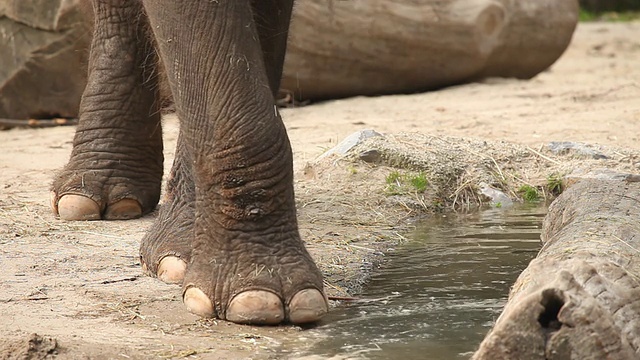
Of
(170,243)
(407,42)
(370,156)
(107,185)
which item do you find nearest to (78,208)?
(107,185)

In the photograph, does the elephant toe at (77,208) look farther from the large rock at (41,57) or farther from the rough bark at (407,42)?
the rough bark at (407,42)

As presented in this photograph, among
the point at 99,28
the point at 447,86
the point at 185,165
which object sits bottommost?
the point at 447,86

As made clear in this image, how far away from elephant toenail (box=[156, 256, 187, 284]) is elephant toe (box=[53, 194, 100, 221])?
1.12 m

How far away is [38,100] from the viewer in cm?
753

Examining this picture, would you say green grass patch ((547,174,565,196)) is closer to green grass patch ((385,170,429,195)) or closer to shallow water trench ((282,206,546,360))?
shallow water trench ((282,206,546,360))

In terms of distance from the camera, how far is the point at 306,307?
10.7 feet

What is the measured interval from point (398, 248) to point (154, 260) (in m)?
1.03

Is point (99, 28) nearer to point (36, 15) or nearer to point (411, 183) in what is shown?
point (411, 183)

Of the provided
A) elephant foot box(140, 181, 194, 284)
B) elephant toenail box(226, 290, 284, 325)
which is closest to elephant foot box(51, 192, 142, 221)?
elephant foot box(140, 181, 194, 284)

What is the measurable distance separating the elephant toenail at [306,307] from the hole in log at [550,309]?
0.82 meters

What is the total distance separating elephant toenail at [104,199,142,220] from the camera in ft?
15.8

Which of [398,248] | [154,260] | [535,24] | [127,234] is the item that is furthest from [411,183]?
[535,24]

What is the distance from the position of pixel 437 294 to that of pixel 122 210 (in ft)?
5.46

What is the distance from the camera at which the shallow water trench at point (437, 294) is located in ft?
10.2
